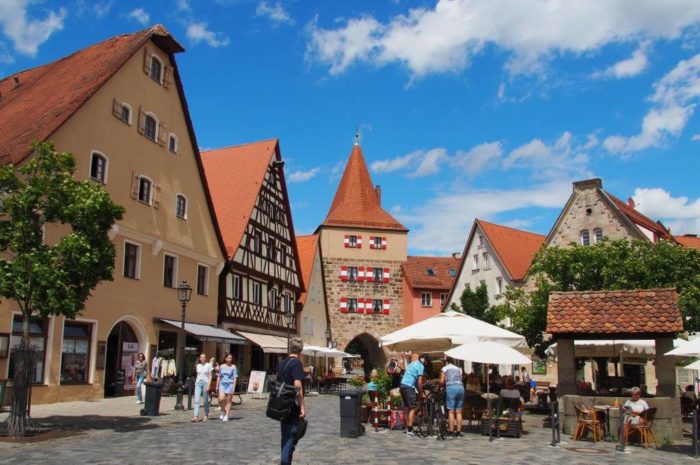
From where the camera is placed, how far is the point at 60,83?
23266 mm

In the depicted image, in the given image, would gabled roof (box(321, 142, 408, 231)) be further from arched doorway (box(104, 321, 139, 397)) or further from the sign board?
arched doorway (box(104, 321, 139, 397))

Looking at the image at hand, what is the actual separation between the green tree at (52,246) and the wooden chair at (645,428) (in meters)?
10.8

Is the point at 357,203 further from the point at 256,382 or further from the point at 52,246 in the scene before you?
the point at 52,246

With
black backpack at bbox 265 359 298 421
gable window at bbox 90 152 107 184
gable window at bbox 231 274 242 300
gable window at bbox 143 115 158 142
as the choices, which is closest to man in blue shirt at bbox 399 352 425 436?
black backpack at bbox 265 359 298 421

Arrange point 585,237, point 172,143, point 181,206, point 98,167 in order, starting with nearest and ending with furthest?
point 98,167, point 172,143, point 181,206, point 585,237

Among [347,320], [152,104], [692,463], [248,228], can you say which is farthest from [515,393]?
[347,320]

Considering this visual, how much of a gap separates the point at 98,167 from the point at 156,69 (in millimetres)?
5419

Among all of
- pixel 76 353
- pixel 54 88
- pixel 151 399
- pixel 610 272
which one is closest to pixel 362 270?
pixel 610 272

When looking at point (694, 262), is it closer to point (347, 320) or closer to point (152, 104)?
point (152, 104)

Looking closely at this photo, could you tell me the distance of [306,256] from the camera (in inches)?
A: 1790

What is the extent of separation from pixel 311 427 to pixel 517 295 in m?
12.0

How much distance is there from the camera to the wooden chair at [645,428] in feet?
43.6

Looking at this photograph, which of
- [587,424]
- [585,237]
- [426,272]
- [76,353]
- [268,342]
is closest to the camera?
[587,424]

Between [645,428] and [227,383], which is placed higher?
[227,383]
